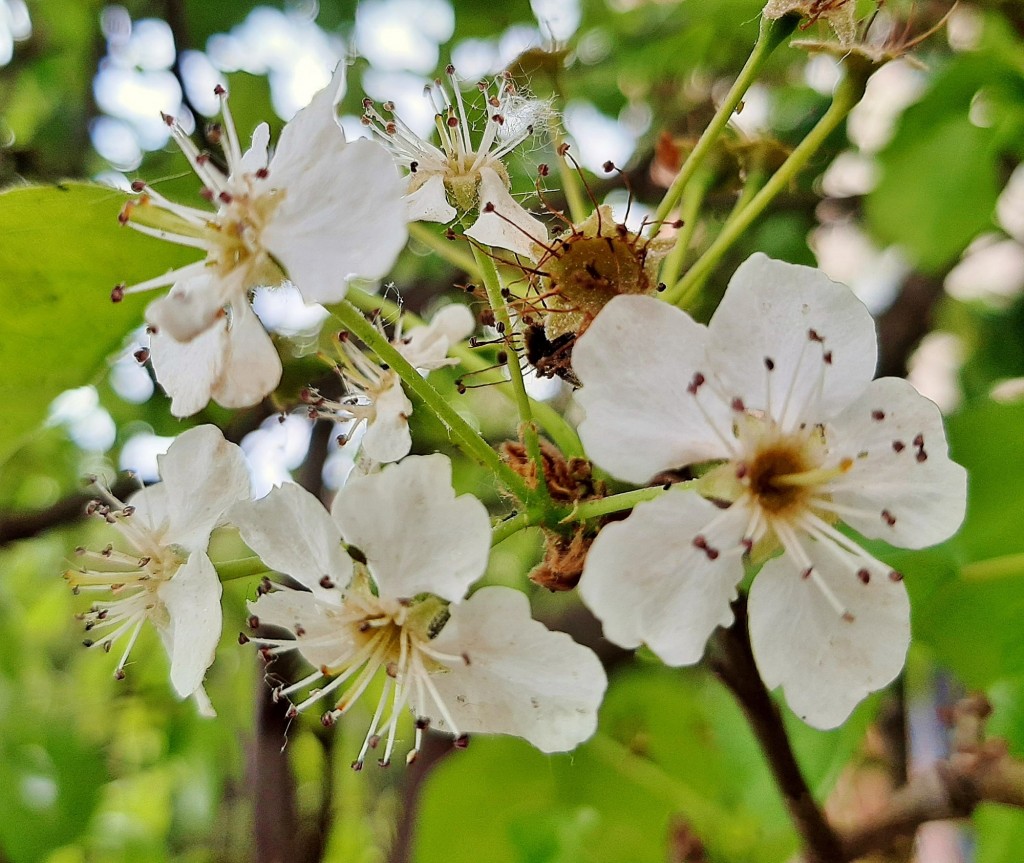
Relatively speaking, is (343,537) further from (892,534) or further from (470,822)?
(470,822)

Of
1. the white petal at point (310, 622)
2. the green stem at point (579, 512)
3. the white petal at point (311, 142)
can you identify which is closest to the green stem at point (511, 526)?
the green stem at point (579, 512)

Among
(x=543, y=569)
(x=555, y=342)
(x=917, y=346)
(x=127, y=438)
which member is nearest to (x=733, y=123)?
(x=555, y=342)

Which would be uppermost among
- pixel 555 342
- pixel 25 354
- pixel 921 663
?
pixel 555 342

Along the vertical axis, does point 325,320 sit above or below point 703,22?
below

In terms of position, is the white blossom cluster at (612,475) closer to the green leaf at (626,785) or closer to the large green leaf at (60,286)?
the large green leaf at (60,286)

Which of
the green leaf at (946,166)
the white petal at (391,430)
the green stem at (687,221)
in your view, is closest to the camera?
the white petal at (391,430)

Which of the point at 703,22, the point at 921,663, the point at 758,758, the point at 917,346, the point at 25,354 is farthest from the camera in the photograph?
the point at 921,663

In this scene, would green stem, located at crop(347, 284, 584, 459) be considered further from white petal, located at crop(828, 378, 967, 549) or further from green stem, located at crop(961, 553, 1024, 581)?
green stem, located at crop(961, 553, 1024, 581)
